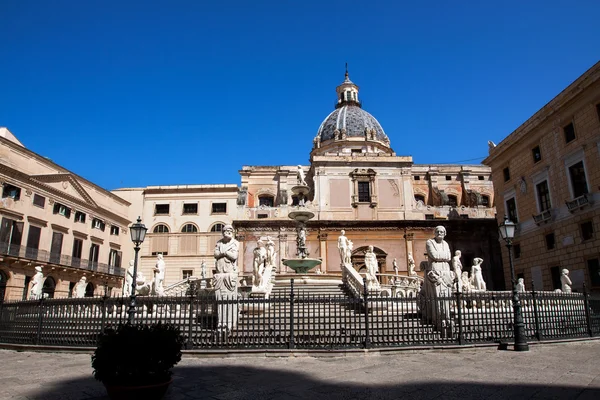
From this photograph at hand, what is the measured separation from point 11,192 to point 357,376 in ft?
97.3

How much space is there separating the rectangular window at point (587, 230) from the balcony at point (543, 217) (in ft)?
7.10

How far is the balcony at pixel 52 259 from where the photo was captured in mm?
27566

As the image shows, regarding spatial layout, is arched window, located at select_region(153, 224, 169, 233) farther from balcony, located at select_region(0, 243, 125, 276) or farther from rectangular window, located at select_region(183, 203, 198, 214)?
balcony, located at select_region(0, 243, 125, 276)

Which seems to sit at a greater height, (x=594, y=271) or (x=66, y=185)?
(x=66, y=185)

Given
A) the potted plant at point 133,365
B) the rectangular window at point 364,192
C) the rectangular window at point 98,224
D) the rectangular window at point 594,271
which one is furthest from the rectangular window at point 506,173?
the rectangular window at point 98,224

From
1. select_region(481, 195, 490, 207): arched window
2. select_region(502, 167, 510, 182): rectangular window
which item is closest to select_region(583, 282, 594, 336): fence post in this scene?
select_region(502, 167, 510, 182): rectangular window

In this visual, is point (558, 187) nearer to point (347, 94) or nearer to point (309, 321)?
point (309, 321)

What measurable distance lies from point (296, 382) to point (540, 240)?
2236cm

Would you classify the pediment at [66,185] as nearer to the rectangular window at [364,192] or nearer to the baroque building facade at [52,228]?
the baroque building facade at [52,228]

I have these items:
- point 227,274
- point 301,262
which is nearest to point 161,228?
point 301,262

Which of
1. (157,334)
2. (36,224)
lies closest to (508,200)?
(157,334)

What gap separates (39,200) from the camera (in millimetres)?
31047

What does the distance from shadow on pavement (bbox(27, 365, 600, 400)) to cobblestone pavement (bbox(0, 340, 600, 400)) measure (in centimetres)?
1

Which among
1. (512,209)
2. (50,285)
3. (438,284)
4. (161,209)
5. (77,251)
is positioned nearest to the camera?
(438,284)
